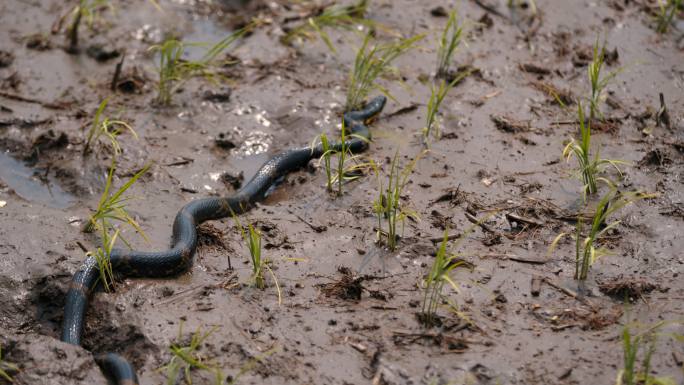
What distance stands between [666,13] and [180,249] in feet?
20.3

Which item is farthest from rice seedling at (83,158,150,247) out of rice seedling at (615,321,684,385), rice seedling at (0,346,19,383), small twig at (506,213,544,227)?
rice seedling at (615,321,684,385)

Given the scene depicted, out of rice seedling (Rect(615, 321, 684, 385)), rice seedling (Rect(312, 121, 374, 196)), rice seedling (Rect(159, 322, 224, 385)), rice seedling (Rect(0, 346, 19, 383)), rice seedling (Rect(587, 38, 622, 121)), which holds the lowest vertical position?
rice seedling (Rect(0, 346, 19, 383))

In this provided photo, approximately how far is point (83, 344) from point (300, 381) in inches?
62.5

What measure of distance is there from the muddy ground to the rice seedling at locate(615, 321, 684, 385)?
10 centimetres

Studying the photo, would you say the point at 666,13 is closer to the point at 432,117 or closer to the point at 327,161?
the point at 432,117

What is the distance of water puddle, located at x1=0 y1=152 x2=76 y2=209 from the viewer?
20.6 feet

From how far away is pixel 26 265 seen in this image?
17.8ft

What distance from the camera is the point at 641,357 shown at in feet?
14.8

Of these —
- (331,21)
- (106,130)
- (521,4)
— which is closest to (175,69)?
(106,130)

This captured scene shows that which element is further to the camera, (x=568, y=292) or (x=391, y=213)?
(x=391, y=213)

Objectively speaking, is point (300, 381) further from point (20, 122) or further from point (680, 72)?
point (680, 72)

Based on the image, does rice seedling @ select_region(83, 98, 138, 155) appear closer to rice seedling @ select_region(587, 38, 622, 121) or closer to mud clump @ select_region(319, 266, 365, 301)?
mud clump @ select_region(319, 266, 365, 301)

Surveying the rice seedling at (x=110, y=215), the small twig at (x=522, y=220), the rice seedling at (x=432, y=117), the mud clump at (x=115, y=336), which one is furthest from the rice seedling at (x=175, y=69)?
the small twig at (x=522, y=220)

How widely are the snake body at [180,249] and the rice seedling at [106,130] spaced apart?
102cm
